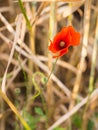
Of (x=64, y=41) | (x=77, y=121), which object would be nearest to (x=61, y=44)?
(x=64, y=41)

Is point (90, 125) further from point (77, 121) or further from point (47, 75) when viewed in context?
point (47, 75)

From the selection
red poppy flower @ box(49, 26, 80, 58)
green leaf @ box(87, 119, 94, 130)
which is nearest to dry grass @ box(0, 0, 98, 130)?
green leaf @ box(87, 119, 94, 130)

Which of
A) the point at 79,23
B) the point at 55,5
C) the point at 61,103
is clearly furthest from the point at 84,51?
the point at 79,23

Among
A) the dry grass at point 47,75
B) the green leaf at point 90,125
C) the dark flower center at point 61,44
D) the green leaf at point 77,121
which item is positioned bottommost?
the green leaf at point 90,125

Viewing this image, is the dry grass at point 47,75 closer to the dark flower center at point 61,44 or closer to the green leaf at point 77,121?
the green leaf at point 77,121

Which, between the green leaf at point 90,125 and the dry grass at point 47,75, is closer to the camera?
the dry grass at point 47,75

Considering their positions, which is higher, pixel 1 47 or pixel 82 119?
pixel 1 47

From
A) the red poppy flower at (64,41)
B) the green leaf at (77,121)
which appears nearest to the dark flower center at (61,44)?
the red poppy flower at (64,41)

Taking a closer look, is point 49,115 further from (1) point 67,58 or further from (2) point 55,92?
(1) point 67,58

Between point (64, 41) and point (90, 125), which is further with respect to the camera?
point (90, 125)

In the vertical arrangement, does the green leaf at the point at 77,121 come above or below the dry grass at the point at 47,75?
below

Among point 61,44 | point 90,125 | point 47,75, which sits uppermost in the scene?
point 61,44
